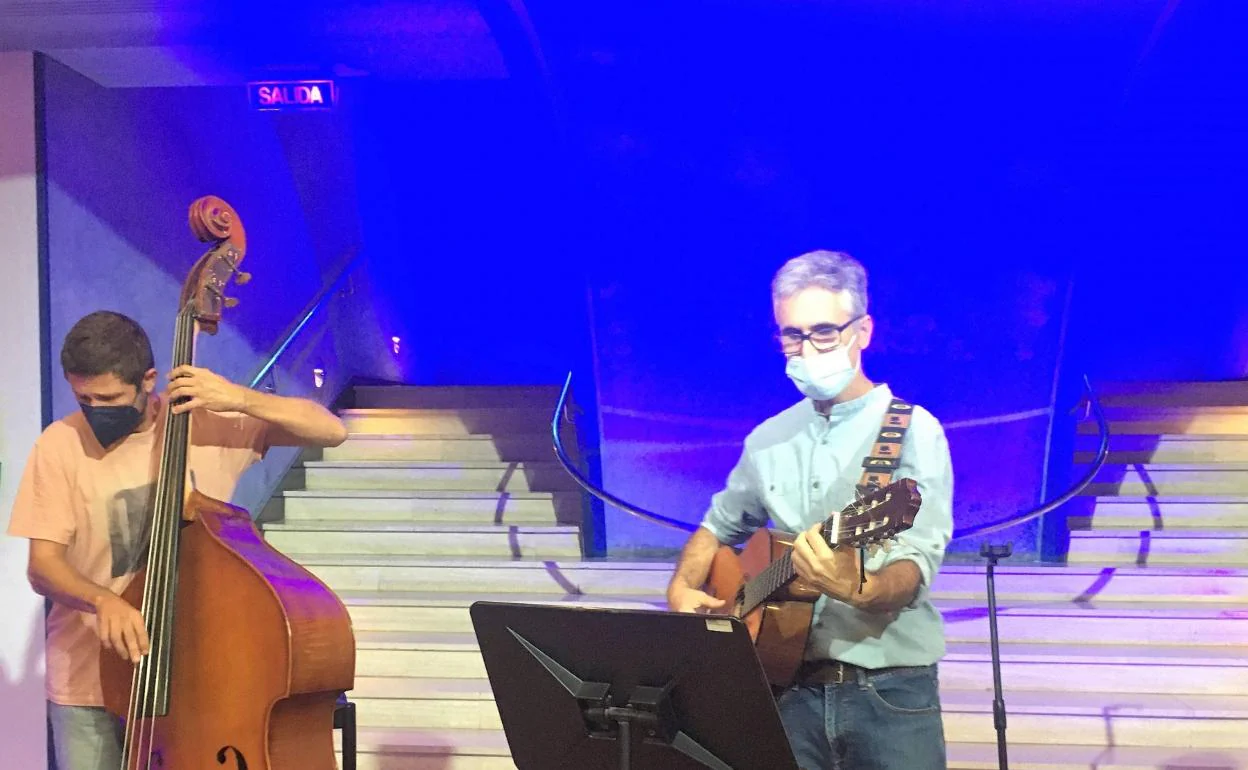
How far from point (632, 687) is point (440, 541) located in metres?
4.70

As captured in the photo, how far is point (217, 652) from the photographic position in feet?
7.96

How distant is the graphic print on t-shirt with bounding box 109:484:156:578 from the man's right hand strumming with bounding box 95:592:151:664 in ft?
0.81

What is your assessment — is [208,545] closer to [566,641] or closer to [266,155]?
[566,641]

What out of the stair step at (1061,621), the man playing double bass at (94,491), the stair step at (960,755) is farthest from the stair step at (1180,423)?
the man playing double bass at (94,491)

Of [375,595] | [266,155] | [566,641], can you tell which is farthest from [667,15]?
[566,641]

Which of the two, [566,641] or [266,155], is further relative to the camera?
[266,155]

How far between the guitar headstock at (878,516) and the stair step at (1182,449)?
584 centimetres

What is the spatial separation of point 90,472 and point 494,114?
22.9 feet

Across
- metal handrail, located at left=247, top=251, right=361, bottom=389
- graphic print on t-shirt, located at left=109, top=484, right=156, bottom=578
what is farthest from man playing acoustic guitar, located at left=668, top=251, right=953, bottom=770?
metal handrail, located at left=247, top=251, right=361, bottom=389

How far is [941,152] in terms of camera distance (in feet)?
21.8

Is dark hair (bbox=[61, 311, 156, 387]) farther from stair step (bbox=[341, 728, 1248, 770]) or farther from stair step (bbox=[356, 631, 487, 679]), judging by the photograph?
stair step (bbox=[356, 631, 487, 679])

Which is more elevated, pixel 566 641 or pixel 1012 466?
pixel 1012 466

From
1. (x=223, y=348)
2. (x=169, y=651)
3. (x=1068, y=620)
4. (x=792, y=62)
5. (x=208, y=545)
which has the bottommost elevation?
(x=1068, y=620)

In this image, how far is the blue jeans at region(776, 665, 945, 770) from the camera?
2199 mm
